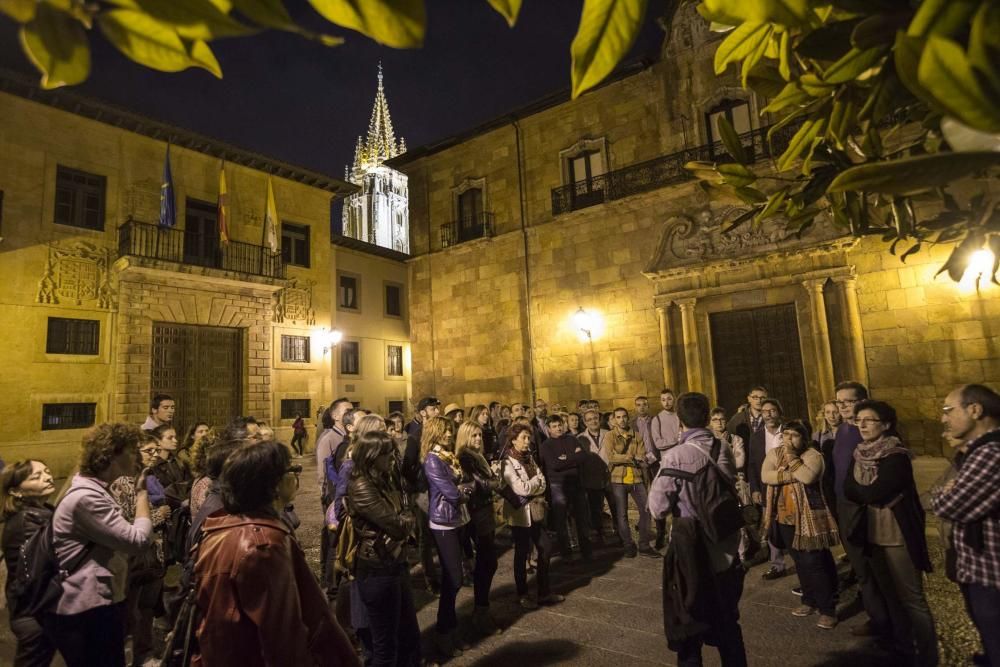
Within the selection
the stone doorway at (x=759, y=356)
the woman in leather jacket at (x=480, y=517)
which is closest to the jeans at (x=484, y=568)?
the woman in leather jacket at (x=480, y=517)

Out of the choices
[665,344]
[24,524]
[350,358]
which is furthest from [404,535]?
[350,358]

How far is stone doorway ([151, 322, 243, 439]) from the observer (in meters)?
15.2

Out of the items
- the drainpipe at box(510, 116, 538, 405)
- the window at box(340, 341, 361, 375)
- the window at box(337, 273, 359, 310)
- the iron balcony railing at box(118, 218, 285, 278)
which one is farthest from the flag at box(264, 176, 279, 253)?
the drainpipe at box(510, 116, 538, 405)

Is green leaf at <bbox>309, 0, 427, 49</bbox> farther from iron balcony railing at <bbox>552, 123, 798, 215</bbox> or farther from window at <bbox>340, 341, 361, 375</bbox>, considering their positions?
window at <bbox>340, 341, 361, 375</bbox>

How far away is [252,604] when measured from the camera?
204cm

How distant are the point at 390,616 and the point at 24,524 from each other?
7.51 ft

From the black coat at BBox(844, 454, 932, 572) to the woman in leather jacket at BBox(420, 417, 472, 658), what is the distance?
308cm

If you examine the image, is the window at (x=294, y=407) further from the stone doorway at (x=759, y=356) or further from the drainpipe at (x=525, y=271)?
the stone doorway at (x=759, y=356)

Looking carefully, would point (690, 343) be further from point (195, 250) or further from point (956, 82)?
point (195, 250)

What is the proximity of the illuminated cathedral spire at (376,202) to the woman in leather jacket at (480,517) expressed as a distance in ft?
203

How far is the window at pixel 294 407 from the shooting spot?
57.4 ft

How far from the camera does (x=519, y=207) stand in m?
16.9

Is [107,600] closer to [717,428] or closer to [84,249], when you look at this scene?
[717,428]

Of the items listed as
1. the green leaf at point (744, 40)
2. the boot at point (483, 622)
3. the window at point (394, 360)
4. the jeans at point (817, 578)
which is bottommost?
the boot at point (483, 622)
